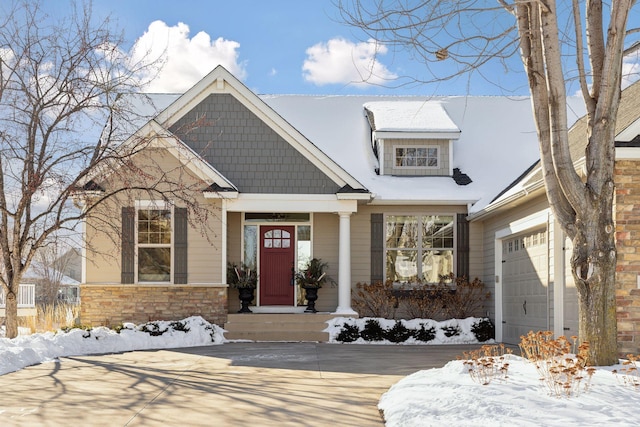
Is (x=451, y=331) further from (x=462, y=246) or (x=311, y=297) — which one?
(x=311, y=297)

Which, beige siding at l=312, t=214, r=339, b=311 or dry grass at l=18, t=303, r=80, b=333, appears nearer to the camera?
dry grass at l=18, t=303, r=80, b=333

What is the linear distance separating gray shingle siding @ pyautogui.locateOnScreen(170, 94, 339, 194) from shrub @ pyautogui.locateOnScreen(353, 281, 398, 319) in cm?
256

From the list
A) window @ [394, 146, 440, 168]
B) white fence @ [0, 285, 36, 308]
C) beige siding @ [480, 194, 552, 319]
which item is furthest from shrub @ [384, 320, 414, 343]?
white fence @ [0, 285, 36, 308]

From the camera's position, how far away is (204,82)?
1705cm

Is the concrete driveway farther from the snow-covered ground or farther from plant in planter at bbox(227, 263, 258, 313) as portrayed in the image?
plant in planter at bbox(227, 263, 258, 313)

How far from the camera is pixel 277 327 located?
1614 cm

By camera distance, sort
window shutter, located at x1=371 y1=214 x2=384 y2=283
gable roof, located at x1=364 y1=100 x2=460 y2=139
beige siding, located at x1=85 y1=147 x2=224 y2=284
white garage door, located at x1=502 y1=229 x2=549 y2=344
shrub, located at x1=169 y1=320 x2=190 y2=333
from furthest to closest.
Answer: gable roof, located at x1=364 y1=100 x2=460 y2=139 < window shutter, located at x1=371 y1=214 x2=384 y2=283 < beige siding, located at x1=85 y1=147 x2=224 y2=284 < shrub, located at x1=169 y1=320 x2=190 y2=333 < white garage door, located at x1=502 y1=229 x2=549 y2=344

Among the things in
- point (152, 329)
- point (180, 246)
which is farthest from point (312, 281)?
point (152, 329)

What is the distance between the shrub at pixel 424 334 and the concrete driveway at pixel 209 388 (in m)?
2.75

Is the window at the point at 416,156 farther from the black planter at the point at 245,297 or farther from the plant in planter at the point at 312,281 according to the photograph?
Result: the black planter at the point at 245,297

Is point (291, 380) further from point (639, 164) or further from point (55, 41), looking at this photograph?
point (55, 41)

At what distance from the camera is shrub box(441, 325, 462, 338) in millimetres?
Answer: 16328

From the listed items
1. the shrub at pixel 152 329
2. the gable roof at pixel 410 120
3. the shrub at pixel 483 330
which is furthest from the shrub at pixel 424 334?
the shrub at pixel 152 329

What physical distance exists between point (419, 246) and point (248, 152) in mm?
4815
